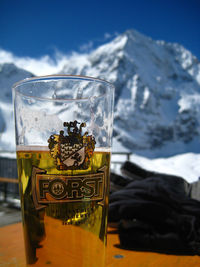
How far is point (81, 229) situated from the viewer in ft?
1.12

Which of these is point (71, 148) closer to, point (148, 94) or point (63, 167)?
point (63, 167)

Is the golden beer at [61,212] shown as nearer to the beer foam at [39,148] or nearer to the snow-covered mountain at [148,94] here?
the beer foam at [39,148]

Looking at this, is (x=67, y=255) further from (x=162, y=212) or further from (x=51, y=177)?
(x=162, y=212)

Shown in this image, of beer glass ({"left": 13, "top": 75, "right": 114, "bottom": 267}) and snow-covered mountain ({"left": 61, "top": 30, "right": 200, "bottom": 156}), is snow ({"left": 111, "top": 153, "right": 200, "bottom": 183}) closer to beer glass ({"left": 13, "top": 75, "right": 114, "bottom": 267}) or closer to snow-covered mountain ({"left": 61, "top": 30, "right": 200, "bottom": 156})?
beer glass ({"left": 13, "top": 75, "right": 114, "bottom": 267})

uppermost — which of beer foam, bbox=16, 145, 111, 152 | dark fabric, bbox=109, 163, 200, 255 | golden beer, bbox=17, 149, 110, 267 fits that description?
beer foam, bbox=16, 145, 111, 152

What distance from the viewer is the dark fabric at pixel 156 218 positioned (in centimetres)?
57

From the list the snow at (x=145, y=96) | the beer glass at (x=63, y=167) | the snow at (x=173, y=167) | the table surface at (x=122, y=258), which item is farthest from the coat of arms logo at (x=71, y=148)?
the snow at (x=145, y=96)

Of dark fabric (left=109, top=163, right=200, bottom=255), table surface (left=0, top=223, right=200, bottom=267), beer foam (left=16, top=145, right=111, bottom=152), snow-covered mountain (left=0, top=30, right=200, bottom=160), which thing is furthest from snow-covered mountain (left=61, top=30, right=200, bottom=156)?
beer foam (left=16, top=145, right=111, bottom=152)

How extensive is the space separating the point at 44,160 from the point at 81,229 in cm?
11

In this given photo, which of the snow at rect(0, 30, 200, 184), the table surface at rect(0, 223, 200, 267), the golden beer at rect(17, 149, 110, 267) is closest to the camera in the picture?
the golden beer at rect(17, 149, 110, 267)

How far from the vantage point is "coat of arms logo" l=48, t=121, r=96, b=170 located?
1.13 feet

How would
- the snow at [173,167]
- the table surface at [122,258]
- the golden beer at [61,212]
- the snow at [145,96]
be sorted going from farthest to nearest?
the snow at [145,96]
the snow at [173,167]
the table surface at [122,258]
the golden beer at [61,212]

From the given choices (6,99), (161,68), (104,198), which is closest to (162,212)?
(104,198)

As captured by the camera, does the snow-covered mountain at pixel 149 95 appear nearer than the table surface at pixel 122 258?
No
